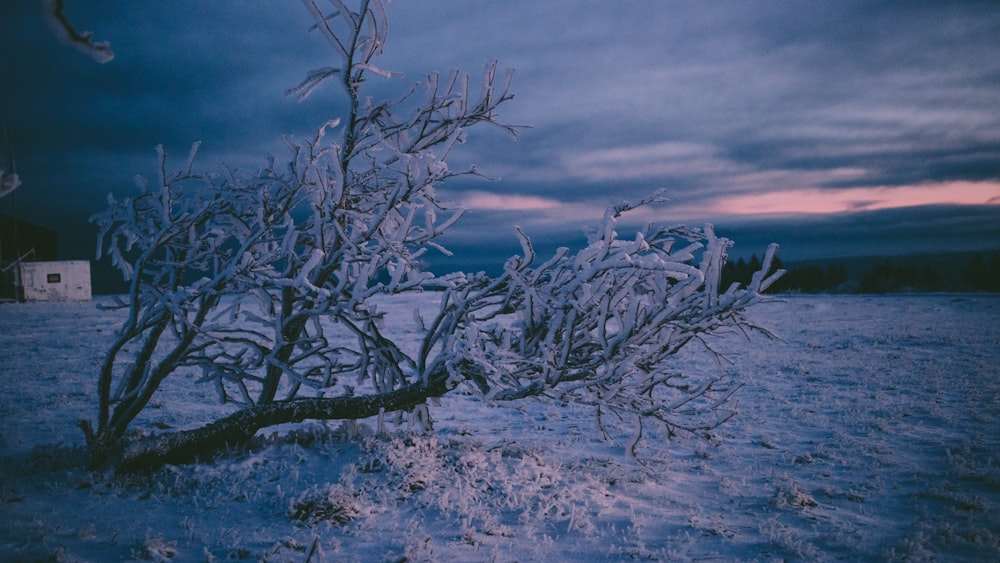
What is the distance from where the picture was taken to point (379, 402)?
5.34 m

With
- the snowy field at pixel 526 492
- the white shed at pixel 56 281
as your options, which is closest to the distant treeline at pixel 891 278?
the snowy field at pixel 526 492

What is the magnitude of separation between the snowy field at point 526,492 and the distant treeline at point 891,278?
23626 millimetres

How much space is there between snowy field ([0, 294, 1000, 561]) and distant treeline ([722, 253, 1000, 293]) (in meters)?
23.6

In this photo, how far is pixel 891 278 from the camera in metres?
35.6

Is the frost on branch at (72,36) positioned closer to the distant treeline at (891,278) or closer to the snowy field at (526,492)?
the snowy field at (526,492)

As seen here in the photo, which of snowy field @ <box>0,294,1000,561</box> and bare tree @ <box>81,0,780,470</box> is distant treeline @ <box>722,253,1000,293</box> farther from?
bare tree @ <box>81,0,780,470</box>

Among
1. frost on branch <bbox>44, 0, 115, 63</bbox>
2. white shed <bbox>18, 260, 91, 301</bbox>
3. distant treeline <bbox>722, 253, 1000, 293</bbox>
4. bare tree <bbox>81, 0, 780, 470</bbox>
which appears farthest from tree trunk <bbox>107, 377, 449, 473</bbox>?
white shed <bbox>18, 260, 91, 301</bbox>

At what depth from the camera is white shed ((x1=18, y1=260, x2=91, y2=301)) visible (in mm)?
32500

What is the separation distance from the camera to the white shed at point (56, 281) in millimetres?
32500

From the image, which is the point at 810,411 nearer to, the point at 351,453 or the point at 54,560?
the point at 351,453

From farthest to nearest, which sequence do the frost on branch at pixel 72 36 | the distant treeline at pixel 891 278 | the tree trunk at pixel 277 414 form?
the distant treeline at pixel 891 278, the tree trunk at pixel 277 414, the frost on branch at pixel 72 36

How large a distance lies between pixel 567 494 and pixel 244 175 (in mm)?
4994

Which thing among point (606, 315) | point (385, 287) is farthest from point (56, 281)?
point (606, 315)

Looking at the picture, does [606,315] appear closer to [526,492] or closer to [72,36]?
[526,492]
